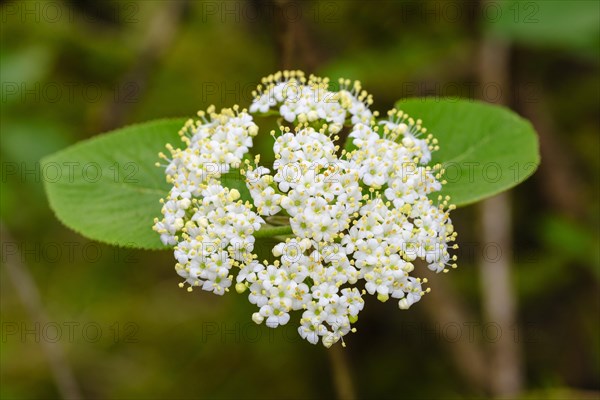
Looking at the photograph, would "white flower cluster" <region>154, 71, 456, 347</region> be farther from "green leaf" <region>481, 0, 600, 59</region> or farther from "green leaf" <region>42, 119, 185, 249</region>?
"green leaf" <region>481, 0, 600, 59</region>

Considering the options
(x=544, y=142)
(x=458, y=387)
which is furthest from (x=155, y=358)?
(x=544, y=142)

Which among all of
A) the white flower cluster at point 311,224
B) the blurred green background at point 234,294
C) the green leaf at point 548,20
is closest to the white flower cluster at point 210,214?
the white flower cluster at point 311,224

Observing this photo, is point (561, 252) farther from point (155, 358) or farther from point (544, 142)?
point (155, 358)

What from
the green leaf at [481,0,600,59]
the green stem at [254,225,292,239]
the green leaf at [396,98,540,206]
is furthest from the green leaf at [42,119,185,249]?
the green leaf at [481,0,600,59]

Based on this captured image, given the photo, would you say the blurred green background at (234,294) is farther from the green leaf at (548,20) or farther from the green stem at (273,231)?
the green stem at (273,231)

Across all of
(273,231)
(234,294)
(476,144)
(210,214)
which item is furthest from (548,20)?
(234,294)

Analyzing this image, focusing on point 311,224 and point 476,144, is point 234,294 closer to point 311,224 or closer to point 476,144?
point 476,144

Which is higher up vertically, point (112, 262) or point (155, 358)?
point (112, 262)
